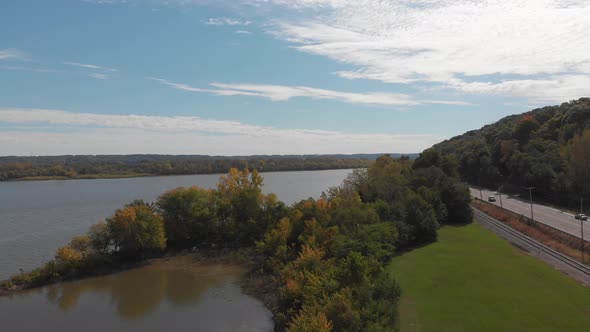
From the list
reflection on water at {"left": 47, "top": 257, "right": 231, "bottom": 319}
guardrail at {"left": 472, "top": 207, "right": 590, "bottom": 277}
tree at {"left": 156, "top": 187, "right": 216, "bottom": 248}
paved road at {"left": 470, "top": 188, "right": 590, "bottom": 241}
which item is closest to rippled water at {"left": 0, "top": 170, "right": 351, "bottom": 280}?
reflection on water at {"left": 47, "top": 257, "right": 231, "bottom": 319}

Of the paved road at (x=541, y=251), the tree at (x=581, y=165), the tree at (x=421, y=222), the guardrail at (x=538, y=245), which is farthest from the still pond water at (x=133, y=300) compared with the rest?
the tree at (x=581, y=165)

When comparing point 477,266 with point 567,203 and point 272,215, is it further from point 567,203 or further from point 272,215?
point 567,203

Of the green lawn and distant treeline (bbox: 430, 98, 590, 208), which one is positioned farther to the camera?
distant treeline (bbox: 430, 98, 590, 208)

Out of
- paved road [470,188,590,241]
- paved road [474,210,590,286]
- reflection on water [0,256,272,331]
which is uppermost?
paved road [470,188,590,241]

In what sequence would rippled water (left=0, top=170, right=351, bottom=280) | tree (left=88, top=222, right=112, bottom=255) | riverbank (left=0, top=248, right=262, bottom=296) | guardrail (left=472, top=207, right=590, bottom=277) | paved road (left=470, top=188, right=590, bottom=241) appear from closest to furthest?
guardrail (left=472, top=207, right=590, bottom=277), riverbank (left=0, top=248, right=262, bottom=296), paved road (left=470, top=188, right=590, bottom=241), tree (left=88, top=222, right=112, bottom=255), rippled water (left=0, top=170, right=351, bottom=280)

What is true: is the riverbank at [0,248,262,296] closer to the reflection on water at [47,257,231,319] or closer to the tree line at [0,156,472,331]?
the tree line at [0,156,472,331]

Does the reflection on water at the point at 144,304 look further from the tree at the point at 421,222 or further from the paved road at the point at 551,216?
the paved road at the point at 551,216
